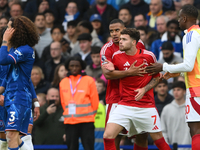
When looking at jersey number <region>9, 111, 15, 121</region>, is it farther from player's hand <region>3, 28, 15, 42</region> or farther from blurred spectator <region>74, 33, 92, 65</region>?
blurred spectator <region>74, 33, 92, 65</region>

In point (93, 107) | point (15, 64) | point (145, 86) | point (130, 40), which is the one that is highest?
point (130, 40)

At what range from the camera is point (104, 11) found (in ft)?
42.4

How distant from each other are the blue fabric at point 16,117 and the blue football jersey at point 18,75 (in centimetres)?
8

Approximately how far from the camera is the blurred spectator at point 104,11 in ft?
Result: 42.0

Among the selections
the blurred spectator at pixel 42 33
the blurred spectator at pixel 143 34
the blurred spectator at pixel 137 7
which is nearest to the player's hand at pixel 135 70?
the blurred spectator at pixel 143 34

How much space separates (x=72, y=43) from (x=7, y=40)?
6703 mm

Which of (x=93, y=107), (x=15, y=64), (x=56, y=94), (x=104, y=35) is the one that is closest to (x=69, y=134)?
(x=93, y=107)

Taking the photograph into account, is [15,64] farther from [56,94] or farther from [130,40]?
[56,94]

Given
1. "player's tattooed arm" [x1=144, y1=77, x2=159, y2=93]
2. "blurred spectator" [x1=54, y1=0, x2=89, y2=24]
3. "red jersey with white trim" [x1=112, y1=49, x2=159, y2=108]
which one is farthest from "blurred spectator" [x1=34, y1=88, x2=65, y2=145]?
"blurred spectator" [x1=54, y1=0, x2=89, y2=24]

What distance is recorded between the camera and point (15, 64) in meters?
6.09

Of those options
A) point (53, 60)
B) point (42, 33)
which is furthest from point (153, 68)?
point (42, 33)

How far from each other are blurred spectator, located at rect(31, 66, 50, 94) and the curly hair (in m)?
4.62

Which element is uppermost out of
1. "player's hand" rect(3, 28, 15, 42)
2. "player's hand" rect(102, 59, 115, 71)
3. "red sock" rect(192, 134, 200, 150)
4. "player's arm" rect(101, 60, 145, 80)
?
"player's hand" rect(3, 28, 15, 42)

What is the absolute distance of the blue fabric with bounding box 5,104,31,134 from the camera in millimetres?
5812
